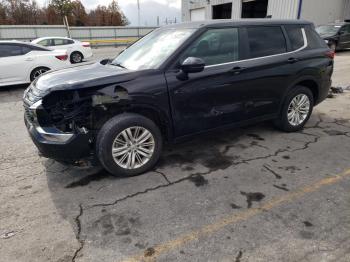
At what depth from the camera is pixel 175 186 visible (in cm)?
352

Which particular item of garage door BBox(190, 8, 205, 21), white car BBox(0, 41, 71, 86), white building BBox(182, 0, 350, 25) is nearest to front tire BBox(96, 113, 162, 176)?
white car BBox(0, 41, 71, 86)

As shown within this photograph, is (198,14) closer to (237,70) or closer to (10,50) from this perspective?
(10,50)

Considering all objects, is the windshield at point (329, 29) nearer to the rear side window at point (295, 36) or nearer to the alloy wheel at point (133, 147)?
the rear side window at point (295, 36)

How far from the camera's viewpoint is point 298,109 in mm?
5098

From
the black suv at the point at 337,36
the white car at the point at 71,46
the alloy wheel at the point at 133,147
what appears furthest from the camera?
the black suv at the point at 337,36

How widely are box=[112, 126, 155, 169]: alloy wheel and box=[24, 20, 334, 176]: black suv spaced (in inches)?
0.5

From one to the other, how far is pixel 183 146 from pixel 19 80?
664 cm

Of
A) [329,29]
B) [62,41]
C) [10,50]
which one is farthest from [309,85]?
[329,29]

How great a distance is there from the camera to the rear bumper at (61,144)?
3293mm

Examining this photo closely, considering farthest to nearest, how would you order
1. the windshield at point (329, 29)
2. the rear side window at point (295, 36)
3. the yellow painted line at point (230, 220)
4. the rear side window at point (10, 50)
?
the windshield at point (329, 29), the rear side window at point (10, 50), the rear side window at point (295, 36), the yellow painted line at point (230, 220)

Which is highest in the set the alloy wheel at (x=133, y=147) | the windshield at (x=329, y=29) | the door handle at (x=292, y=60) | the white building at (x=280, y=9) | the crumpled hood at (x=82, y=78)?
the white building at (x=280, y=9)

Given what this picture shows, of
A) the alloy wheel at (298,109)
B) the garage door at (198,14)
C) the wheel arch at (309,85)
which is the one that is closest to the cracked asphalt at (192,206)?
the alloy wheel at (298,109)

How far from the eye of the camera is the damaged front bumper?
3.29 meters

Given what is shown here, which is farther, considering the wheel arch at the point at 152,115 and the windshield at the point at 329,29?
the windshield at the point at 329,29
